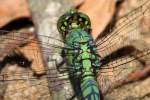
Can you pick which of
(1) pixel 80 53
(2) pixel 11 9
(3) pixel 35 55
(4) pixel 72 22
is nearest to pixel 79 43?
(1) pixel 80 53

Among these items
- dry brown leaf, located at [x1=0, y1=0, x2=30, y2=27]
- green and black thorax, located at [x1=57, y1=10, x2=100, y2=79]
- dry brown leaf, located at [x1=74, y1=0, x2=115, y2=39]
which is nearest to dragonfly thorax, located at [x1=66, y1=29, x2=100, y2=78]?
green and black thorax, located at [x1=57, y1=10, x2=100, y2=79]

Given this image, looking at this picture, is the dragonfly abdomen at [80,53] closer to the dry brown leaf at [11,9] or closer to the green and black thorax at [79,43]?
the green and black thorax at [79,43]

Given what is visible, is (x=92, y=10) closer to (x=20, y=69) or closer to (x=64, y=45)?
(x=64, y=45)

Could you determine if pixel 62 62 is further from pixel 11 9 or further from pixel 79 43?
pixel 11 9

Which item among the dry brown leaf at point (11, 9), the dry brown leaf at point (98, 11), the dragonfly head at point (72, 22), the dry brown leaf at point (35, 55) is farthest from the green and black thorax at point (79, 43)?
the dry brown leaf at point (11, 9)

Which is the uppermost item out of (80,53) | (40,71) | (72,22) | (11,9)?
(11,9)

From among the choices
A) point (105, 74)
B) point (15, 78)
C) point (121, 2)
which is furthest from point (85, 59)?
point (121, 2)

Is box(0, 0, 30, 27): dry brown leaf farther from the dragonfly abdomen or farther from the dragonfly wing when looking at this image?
the dragonfly abdomen
